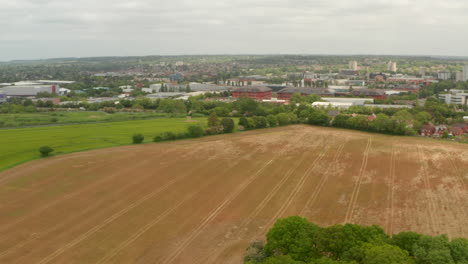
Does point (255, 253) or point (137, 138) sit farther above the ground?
point (137, 138)

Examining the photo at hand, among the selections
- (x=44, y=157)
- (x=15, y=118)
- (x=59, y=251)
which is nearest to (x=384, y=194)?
(x=59, y=251)

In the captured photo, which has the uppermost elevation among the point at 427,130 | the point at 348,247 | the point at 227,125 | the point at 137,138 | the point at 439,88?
the point at 439,88

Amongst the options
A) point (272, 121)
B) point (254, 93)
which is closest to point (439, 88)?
point (254, 93)

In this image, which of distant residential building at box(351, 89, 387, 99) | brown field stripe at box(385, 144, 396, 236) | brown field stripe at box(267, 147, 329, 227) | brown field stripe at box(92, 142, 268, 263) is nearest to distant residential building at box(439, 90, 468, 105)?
distant residential building at box(351, 89, 387, 99)

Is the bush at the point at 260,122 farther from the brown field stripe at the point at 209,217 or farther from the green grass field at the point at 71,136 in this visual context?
the brown field stripe at the point at 209,217

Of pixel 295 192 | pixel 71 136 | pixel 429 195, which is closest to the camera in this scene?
pixel 429 195

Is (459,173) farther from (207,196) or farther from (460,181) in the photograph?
(207,196)

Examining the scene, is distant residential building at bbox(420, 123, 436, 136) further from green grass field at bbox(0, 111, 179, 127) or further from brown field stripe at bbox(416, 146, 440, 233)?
green grass field at bbox(0, 111, 179, 127)

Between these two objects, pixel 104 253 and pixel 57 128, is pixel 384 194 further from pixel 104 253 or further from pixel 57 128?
pixel 57 128
